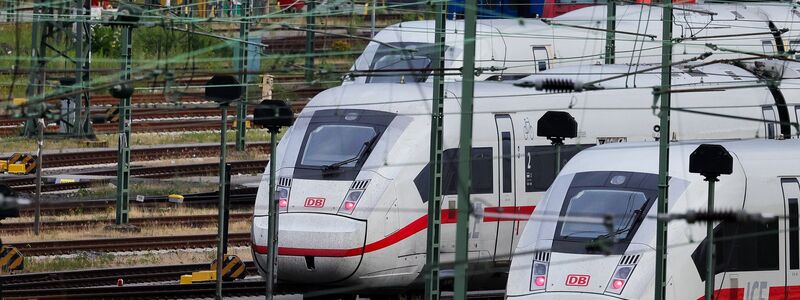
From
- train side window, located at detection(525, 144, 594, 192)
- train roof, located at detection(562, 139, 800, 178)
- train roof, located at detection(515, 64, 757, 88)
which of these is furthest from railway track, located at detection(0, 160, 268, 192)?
train roof, located at detection(562, 139, 800, 178)

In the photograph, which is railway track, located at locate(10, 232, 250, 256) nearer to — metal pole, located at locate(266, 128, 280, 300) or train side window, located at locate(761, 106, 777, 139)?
metal pole, located at locate(266, 128, 280, 300)

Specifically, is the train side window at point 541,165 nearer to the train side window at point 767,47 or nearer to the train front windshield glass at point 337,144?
the train front windshield glass at point 337,144

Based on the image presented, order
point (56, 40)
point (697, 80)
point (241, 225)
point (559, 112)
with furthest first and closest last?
point (56, 40), point (241, 225), point (697, 80), point (559, 112)

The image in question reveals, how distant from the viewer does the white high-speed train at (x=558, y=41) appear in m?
27.1

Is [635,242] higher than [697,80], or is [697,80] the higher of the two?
[697,80]

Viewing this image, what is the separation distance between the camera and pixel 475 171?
2245cm

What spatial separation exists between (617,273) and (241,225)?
13.3 meters

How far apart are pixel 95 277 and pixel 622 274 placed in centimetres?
1019

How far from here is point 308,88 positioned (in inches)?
1615

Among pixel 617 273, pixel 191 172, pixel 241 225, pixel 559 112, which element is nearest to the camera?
pixel 617 273

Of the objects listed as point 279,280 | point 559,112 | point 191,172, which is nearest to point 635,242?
point 559,112

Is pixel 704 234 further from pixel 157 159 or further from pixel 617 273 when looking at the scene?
pixel 157 159

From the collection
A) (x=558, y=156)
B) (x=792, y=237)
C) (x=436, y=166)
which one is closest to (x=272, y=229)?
(x=436, y=166)

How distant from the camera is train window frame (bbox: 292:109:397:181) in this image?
2205cm
